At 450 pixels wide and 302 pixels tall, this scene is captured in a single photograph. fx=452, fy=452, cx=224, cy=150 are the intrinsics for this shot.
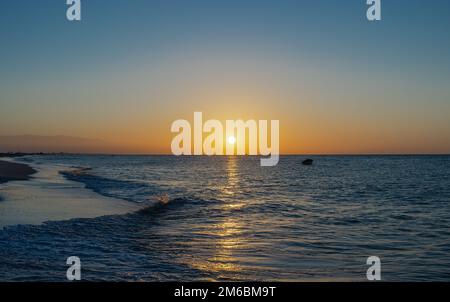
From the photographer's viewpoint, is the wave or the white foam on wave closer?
the white foam on wave

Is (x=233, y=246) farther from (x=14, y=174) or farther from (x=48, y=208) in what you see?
(x=14, y=174)

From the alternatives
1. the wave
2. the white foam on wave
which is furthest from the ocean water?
the wave

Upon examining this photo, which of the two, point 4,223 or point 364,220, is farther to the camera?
point 364,220

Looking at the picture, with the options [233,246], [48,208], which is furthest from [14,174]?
[233,246]

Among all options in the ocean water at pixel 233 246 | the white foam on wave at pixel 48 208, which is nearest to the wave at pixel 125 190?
the white foam on wave at pixel 48 208

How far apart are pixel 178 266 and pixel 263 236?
551 cm

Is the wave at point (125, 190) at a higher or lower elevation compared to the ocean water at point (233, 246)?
lower

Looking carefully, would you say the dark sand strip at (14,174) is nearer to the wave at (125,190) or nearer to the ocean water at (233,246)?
the wave at (125,190)

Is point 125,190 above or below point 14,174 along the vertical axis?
below

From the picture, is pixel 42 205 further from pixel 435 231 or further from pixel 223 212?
pixel 435 231

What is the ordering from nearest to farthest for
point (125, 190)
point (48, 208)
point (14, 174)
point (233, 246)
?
point (233, 246), point (48, 208), point (125, 190), point (14, 174)

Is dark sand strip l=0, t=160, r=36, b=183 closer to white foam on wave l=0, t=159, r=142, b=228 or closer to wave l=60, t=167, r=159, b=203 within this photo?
wave l=60, t=167, r=159, b=203
